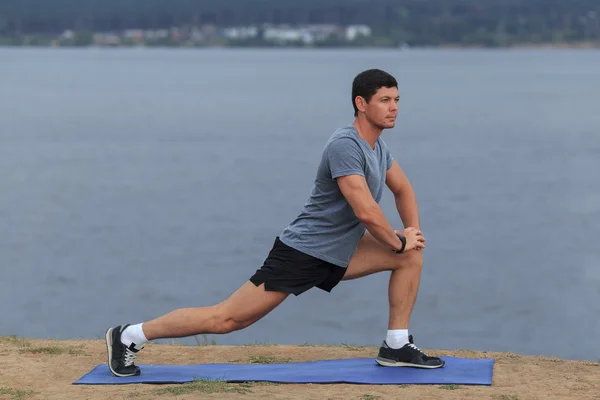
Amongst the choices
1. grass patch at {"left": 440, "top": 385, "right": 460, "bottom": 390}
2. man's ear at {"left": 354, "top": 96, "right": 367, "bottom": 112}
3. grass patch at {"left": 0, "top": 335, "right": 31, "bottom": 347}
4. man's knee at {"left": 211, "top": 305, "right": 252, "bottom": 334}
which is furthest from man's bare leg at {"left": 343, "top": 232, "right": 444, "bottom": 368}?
grass patch at {"left": 0, "top": 335, "right": 31, "bottom": 347}

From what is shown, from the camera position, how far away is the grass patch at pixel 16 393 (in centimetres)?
736

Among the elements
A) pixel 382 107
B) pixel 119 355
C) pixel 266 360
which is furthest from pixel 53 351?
pixel 382 107

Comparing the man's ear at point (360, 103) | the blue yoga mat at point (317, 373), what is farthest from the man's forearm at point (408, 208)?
the blue yoga mat at point (317, 373)

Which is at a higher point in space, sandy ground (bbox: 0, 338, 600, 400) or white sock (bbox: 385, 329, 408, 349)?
white sock (bbox: 385, 329, 408, 349)

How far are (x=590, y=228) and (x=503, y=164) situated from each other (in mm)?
15269

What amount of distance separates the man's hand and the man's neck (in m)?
0.63

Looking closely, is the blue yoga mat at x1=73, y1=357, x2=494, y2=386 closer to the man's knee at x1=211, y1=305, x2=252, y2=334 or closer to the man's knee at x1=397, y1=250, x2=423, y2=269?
the man's knee at x1=211, y1=305, x2=252, y2=334

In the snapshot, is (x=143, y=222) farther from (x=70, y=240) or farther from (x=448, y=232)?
(x=448, y=232)

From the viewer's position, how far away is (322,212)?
762cm

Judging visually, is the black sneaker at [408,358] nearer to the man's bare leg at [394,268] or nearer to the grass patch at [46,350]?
the man's bare leg at [394,268]

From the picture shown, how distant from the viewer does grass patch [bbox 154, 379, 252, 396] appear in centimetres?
725

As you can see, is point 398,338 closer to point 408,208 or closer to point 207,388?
point 408,208

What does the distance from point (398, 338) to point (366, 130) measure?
139 cm

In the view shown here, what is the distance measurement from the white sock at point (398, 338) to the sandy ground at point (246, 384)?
531 millimetres
